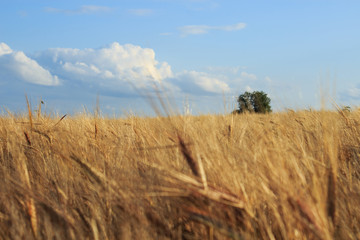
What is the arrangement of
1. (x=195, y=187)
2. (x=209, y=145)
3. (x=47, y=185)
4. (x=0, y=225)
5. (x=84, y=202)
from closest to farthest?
(x=195, y=187) < (x=209, y=145) < (x=0, y=225) < (x=84, y=202) < (x=47, y=185)

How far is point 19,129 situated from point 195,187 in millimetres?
2709

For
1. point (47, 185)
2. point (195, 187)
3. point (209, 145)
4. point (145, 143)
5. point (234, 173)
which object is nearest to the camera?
point (195, 187)

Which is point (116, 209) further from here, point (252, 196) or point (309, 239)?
point (309, 239)

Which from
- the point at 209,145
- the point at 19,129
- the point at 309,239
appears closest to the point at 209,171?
the point at 209,145

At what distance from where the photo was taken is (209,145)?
4.27 ft

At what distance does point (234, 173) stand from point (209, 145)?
0.16 metres

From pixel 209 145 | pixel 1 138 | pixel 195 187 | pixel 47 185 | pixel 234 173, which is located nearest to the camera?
pixel 195 187

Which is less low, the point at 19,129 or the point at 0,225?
the point at 19,129

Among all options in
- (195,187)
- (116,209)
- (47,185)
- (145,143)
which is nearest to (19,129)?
(145,143)

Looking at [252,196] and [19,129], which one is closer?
[252,196]

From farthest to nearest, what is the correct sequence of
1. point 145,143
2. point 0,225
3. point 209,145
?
1. point 145,143
2. point 0,225
3. point 209,145

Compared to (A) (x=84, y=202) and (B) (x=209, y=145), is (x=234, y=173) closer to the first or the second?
(B) (x=209, y=145)

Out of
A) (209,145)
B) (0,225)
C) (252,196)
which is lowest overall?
(0,225)

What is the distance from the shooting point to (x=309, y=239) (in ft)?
3.59
